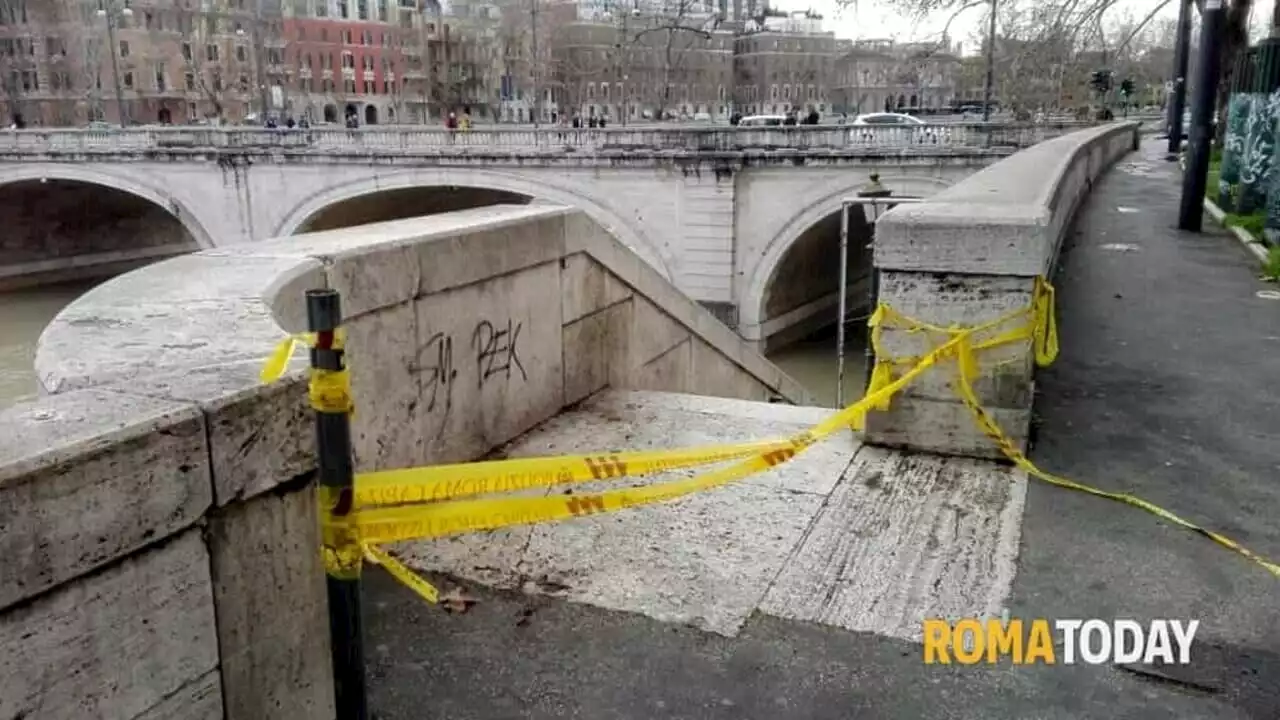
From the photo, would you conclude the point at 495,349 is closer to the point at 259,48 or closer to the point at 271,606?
the point at 271,606

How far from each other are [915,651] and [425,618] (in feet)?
5.21

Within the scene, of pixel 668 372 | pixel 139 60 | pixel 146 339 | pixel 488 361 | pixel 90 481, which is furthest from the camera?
pixel 139 60

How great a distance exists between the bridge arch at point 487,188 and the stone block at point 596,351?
22.9m

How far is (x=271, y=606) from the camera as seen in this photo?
2254 mm

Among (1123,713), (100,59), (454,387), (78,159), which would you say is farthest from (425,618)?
(100,59)

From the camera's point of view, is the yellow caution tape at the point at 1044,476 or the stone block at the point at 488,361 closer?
the yellow caution tape at the point at 1044,476

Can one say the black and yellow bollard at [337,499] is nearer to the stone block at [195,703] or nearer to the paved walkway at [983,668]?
the stone block at [195,703]

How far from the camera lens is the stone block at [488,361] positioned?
456 centimetres

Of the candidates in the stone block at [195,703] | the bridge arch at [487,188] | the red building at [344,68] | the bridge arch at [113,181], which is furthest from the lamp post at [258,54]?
the stone block at [195,703]

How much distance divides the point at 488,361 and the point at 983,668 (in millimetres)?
2665

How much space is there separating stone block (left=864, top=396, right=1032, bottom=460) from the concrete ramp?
0.07 meters

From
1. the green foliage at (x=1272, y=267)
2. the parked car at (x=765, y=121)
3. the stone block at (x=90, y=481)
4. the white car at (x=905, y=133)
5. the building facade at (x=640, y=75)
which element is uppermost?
the building facade at (x=640, y=75)

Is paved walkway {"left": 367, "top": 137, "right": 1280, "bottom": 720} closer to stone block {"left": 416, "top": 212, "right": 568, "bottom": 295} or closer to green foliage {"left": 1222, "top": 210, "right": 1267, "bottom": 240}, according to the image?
stone block {"left": 416, "top": 212, "right": 568, "bottom": 295}

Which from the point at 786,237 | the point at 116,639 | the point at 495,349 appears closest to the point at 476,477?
the point at 116,639
